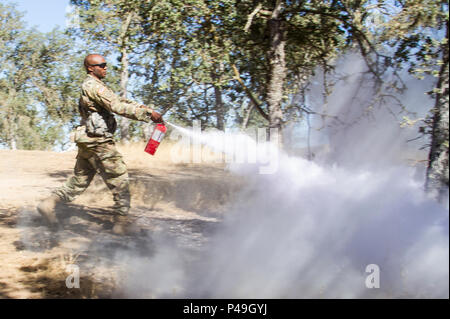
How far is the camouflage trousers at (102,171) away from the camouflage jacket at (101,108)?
169 mm

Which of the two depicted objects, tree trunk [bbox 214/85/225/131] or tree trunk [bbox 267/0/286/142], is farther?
tree trunk [bbox 214/85/225/131]

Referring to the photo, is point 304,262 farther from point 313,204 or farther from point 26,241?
point 26,241

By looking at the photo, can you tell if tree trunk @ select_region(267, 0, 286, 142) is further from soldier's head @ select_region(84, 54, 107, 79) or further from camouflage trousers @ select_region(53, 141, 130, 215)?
soldier's head @ select_region(84, 54, 107, 79)

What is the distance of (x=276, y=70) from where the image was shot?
730cm

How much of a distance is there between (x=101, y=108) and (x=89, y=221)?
158cm

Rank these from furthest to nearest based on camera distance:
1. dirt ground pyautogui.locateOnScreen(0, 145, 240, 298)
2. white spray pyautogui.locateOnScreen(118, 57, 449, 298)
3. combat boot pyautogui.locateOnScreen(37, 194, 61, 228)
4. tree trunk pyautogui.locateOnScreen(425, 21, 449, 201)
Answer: combat boot pyautogui.locateOnScreen(37, 194, 61, 228)
tree trunk pyautogui.locateOnScreen(425, 21, 449, 201)
dirt ground pyautogui.locateOnScreen(0, 145, 240, 298)
white spray pyautogui.locateOnScreen(118, 57, 449, 298)

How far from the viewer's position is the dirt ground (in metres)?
4.01

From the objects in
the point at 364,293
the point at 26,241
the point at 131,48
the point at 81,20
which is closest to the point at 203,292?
the point at 364,293

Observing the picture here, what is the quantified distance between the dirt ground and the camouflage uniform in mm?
520

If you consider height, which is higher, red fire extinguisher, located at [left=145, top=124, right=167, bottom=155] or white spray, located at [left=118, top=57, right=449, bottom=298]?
red fire extinguisher, located at [left=145, top=124, right=167, bottom=155]

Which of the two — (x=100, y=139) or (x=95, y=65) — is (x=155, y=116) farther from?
(x=95, y=65)

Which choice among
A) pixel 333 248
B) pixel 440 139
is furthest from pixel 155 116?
pixel 440 139

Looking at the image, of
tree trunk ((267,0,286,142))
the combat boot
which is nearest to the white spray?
the combat boot

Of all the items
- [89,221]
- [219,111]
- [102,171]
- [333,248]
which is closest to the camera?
[333,248]
